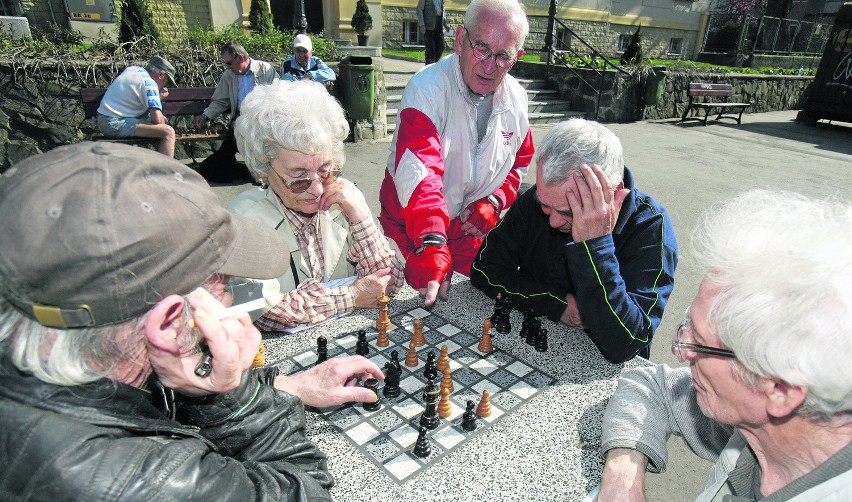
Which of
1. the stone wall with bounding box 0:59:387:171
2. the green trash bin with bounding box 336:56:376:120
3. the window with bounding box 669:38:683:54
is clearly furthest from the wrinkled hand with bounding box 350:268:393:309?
the window with bounding box 669:38:683:54

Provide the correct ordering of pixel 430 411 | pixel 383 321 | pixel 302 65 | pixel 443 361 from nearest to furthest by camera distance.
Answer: pixel 430 411 < pixel 443 361 < pixel 383 321 < pixel 302 65

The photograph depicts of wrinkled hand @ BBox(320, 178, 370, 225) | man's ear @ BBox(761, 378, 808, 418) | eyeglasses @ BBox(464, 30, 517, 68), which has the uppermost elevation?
eyeglasses @ BBox(464, 30, 517, 68)

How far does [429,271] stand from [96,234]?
1690 mm

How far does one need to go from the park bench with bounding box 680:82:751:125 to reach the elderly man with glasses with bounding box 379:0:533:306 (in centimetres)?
1226

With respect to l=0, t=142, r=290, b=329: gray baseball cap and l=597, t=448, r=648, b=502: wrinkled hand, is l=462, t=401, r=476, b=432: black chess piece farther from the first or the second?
l=0, t=142, r=290, b=329: gray baseball cap

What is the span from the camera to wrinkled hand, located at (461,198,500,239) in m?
3.29

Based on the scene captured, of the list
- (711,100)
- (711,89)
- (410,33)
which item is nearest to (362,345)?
(711,89)

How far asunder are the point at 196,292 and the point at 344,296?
48.2 inches

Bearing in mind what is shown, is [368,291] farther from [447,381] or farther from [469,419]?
[469,419]

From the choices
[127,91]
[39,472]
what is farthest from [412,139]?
[127,91]

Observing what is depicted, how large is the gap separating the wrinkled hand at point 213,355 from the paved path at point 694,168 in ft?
7.69

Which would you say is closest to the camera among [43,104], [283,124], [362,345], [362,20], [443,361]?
[443,361]

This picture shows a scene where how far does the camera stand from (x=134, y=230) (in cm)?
94

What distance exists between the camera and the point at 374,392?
5.67 feet
